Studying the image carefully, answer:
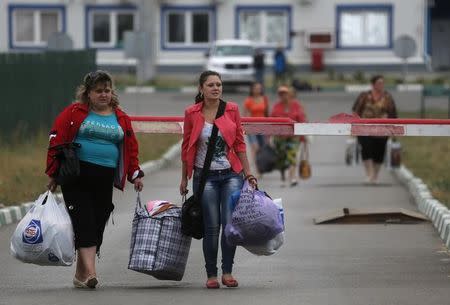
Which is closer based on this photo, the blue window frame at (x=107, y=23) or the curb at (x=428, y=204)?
the curb at (x=428, y=204)

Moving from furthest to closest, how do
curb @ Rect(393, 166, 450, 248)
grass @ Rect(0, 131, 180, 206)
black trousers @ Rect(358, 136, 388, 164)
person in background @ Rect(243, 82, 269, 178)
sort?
1. person in background @ Rect(243, 82, 269, 178)
2. black trousers @ Rect(358, 136, 388, 164)
3. grass @ Rect(0, 131, 180, 206)
4. curb @ Rect(393, 166, 450, 248)

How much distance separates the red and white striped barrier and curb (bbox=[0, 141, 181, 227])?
3.46 feet

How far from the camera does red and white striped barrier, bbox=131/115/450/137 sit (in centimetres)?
1397

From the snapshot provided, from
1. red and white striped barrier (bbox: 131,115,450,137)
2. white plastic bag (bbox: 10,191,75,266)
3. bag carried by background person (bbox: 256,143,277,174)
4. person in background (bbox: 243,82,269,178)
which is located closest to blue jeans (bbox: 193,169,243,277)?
white plastic bag (bbox: 10,191,75,266)

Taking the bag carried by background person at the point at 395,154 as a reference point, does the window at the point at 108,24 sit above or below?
above

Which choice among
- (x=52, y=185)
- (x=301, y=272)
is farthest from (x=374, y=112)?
(x=52, y=185)

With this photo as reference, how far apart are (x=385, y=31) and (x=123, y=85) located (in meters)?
13.9

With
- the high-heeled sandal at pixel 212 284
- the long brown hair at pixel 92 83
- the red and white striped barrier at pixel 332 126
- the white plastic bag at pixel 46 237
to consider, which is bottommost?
the high-heeled sandal at pixel 212 284

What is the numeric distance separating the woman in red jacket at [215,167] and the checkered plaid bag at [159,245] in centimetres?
21

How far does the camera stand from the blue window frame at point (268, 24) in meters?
62.4

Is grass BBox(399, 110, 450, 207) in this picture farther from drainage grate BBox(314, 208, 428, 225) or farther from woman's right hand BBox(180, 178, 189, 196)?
woman's right hand BBox(180, 178, 189, 196)

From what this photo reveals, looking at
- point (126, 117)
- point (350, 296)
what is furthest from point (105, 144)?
point (350, 296)

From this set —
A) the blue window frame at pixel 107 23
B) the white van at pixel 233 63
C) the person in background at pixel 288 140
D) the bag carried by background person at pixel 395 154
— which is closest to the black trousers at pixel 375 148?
the bag carried by background person at pixel 395 154

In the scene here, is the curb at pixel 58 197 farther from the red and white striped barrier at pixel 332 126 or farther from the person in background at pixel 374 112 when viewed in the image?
the person in background at pixel 374 112
